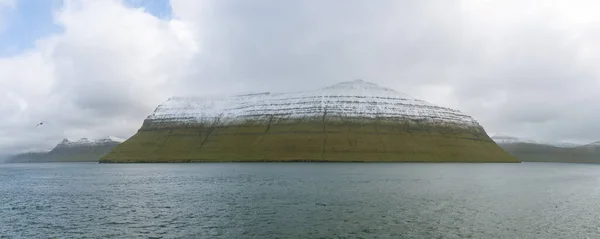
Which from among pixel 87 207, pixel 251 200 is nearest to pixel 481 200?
pixel 251 200

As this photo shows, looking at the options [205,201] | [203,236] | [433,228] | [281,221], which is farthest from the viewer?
[205,201]

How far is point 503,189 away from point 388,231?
59.3m

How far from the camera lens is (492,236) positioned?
47469 millimetres

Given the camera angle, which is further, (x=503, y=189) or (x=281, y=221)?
(x=503, y=189)

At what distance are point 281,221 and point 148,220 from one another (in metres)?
16.6

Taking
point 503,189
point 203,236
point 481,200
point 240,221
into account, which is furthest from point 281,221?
point 503,189

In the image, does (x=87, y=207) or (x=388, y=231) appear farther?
(x=87, y=207)

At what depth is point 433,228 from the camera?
51281 millimetres

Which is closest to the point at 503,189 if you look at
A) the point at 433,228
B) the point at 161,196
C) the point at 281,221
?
the point at 433,228

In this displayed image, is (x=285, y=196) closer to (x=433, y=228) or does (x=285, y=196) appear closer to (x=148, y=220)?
(x=148, y=220)

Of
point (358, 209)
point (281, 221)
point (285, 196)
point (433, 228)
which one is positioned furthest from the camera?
point (285, 196)

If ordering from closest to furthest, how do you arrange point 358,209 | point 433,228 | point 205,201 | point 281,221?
point 433,228 → point 281,221 → point 358,209 → point 205,201

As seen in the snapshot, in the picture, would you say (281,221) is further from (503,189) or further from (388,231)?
(503,189)

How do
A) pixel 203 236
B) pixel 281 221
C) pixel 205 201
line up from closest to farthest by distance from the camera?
pixel 203 236 < pixel 281 221 < pixel 205 201
